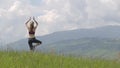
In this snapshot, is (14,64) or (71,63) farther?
(71,63)

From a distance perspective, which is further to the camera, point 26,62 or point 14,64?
point 26,62

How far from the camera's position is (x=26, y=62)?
9352mm

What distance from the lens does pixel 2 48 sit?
1145cm

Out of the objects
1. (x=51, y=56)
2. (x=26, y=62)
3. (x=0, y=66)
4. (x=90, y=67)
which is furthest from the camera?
(x=51, y=56)

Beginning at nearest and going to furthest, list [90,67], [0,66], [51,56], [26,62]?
1. [0,66]
2. [26,62]
3. [90,67]
4. [51,56]

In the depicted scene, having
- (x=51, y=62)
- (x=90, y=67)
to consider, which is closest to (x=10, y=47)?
(x=51, y=62)

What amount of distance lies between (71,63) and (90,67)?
582 millimetres

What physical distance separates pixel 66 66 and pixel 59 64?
22 centimetres

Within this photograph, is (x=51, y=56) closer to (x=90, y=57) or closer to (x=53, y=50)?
(x=53, y=50)

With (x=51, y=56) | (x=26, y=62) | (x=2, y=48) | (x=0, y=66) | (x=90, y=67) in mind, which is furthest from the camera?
(x=2, y=48)

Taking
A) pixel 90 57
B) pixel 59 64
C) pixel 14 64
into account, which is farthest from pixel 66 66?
pixel 90 57

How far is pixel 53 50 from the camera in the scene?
11.3 m

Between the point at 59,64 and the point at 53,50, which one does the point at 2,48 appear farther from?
the point at 59,64

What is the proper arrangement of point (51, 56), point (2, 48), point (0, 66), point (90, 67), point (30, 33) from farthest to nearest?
point (30, 33)
point (2, 48)
point (51, 56)
point (90, 67)
point (0, 66)
